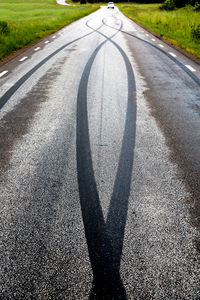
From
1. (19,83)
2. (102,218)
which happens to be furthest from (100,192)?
(19,83)

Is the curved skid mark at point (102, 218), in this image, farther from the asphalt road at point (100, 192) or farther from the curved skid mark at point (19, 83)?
the curved skid mark at point (19, 83)

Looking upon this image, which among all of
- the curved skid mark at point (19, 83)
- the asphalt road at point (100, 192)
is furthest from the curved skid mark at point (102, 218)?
the curved skid mark at point (19, 83)

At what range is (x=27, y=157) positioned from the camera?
369cm

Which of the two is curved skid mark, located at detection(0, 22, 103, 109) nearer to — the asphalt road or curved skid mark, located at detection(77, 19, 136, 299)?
the asphalt road

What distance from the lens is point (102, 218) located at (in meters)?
2.59

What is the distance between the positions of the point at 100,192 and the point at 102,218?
0.43m

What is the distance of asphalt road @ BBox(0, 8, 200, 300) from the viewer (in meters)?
2.04

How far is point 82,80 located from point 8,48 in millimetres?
6450

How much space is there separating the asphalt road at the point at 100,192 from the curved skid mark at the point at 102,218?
0.03 ft

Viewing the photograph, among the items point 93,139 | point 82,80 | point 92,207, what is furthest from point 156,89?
point 92,207

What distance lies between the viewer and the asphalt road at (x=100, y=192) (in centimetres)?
204

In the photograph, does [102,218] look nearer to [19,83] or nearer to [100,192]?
[100,192]

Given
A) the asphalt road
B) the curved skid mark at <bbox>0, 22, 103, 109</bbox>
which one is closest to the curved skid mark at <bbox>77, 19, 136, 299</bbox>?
the asphalt road

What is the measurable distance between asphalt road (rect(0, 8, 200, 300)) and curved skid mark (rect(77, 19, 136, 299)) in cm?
1
